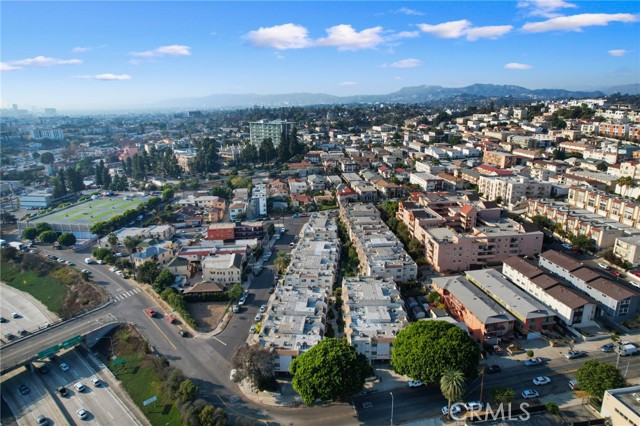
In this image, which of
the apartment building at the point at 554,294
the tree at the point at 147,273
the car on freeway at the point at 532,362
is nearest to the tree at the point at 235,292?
the tree at the point at 147,273

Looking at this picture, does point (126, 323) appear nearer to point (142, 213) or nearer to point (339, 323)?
point (339, 323)

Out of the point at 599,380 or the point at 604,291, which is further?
the point at 604,291

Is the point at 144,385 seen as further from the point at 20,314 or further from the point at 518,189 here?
the point at 518,189

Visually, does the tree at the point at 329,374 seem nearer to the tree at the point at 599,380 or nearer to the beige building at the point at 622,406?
the tree at the point at 599,380

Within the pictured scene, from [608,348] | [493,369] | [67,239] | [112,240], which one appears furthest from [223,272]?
[608,348]

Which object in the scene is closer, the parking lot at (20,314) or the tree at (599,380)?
the tree at (599,380)
